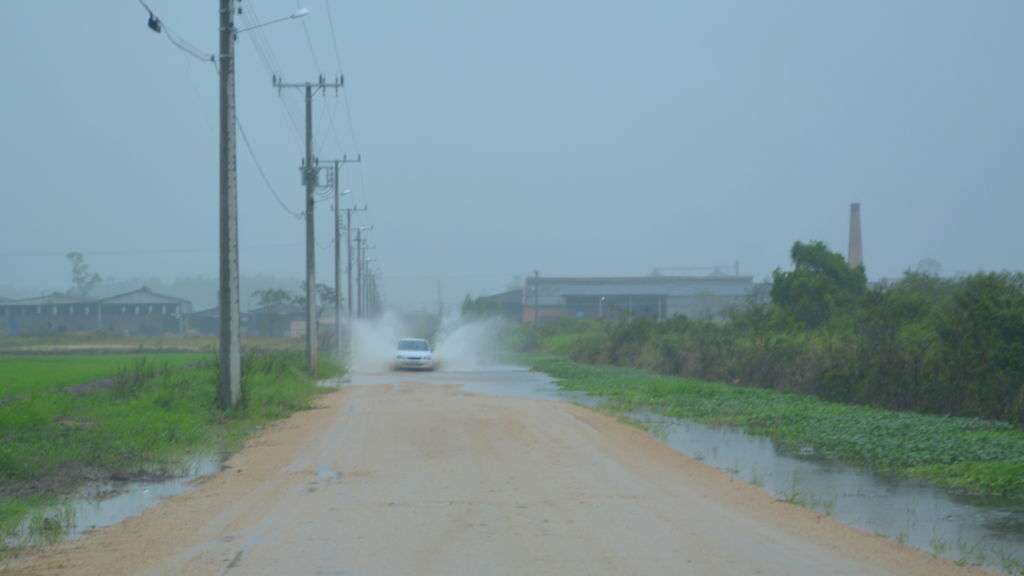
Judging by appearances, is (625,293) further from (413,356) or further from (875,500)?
(875,500)

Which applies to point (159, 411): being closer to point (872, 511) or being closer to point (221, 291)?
point (221, 291)

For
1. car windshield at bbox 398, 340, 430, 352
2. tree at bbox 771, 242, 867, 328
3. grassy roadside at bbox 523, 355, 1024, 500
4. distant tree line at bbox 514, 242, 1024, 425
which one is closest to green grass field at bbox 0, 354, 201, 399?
car windshield at bbox 398, 340, 430, 352

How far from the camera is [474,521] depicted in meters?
12.7

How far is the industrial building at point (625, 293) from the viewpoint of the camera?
11762 cm

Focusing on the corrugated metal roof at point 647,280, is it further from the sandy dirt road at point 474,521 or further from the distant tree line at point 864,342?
the sandy dirt road at point 474,521

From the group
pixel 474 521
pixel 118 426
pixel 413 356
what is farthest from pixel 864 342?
pixel 413 356

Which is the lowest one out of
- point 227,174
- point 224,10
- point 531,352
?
point 531,352

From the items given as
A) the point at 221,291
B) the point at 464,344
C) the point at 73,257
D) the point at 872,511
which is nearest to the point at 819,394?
the point at 221,291

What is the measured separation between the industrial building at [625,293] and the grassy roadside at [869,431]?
75559mm

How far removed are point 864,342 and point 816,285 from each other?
54.6ft

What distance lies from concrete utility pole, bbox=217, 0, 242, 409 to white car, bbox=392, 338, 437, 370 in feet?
113

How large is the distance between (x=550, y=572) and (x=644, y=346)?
54267mm

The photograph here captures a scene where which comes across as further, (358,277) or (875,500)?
(358,277)

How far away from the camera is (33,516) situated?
43.8 feet
